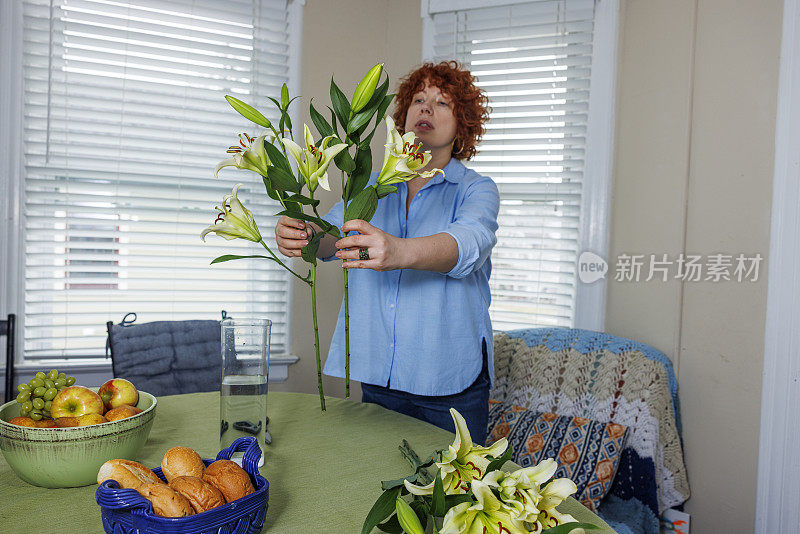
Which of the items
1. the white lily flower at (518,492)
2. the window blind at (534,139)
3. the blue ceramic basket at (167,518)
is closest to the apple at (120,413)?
the blue ceramic basket at (167,518)

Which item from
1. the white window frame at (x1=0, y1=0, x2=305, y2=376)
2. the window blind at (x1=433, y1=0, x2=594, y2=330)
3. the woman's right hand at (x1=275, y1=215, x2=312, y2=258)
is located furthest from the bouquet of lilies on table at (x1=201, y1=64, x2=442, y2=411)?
the white window frame at (x1=0, y1=0, x2=305, y2=376)

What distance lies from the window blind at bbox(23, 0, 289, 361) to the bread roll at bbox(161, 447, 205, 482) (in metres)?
1.92

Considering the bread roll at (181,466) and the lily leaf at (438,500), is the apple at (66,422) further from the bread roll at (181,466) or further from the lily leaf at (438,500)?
the lily leaf at (438,500)

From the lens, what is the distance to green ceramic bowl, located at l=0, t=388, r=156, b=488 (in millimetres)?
936

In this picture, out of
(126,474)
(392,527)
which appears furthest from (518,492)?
(126,474)

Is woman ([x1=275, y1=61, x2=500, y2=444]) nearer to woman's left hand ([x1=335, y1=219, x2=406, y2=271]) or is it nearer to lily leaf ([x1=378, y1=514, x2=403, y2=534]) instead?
woman's left hand ([x1=335, y1=219, x2=406, y2=271])

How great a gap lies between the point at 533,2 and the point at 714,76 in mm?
854

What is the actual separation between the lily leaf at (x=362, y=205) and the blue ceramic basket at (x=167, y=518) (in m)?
0.57

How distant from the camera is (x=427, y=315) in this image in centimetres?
157

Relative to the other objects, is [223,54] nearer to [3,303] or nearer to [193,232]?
[193,232]

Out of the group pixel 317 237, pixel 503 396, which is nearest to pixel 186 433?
pixel 317 237

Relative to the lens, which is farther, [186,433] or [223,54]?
[223,54]

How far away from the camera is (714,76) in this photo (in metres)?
2.28

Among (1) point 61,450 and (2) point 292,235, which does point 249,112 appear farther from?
(1) point 61,450
